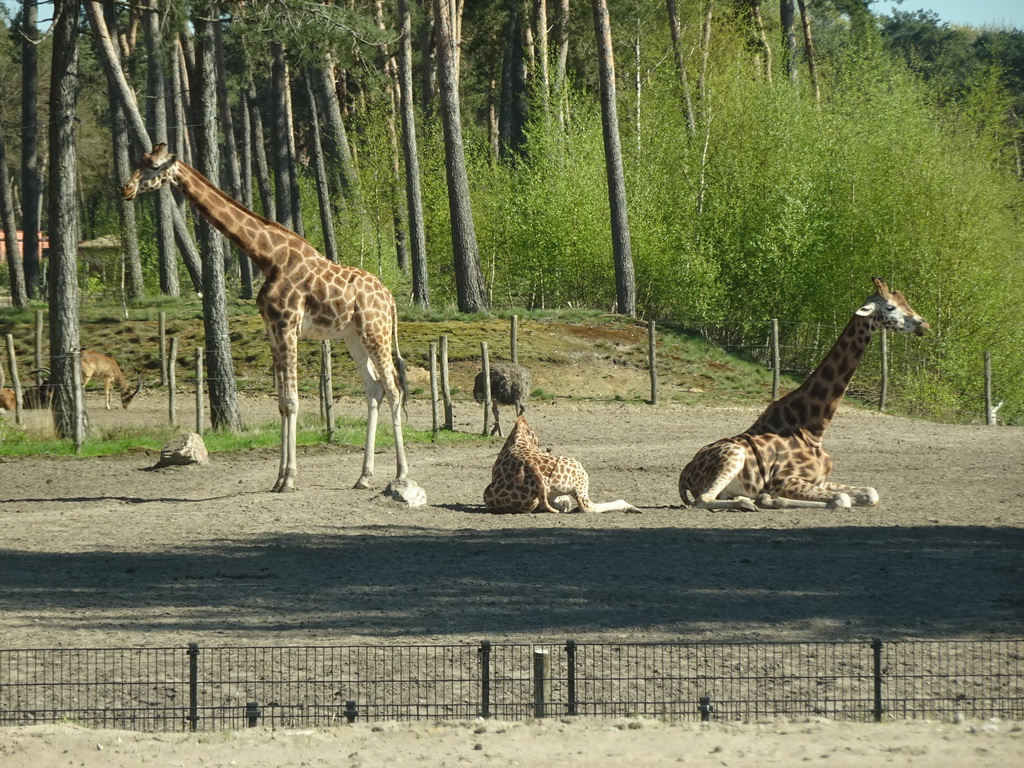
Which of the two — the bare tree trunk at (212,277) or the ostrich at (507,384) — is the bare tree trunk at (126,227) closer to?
the bare tree trunk at (212,277)

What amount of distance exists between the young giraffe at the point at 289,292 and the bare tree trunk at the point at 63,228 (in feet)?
19.6

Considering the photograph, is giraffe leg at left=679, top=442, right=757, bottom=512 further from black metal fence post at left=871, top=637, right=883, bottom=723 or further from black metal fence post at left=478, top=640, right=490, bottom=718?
black metal fence post at left=478, top=640, right=490, bottom=718

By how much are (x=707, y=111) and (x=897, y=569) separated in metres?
29.4

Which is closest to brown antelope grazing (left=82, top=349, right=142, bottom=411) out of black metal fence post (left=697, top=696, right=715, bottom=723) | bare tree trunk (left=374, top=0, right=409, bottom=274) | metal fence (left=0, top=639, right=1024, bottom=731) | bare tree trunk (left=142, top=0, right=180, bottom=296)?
bare tree trunk (left=142, top=0, right=180, bottom=296)

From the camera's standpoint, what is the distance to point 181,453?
57.8 feet

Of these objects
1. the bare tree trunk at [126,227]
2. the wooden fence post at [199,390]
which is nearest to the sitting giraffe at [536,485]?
the wooden fence post at [199,390]

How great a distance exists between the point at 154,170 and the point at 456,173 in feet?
65.5

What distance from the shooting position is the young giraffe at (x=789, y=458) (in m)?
13.2

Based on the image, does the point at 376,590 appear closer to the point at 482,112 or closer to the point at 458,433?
the point at 458,433

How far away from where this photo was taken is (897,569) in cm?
1031

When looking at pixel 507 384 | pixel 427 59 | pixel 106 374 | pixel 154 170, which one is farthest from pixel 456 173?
pixel 154 170

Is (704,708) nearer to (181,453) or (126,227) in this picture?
(181,453)

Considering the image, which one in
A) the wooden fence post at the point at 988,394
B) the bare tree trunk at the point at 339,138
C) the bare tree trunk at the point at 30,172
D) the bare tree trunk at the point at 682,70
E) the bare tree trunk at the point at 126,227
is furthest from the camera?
the bare tree trunk at the point at 339,138

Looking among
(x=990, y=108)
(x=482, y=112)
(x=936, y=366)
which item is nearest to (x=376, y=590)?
(x=936, y=366)
